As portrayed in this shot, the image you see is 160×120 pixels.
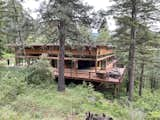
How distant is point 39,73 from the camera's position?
15.6 meters

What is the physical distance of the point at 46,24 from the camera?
14.3m

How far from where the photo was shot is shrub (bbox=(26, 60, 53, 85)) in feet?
50.5

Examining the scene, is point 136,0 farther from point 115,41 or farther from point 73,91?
point 73,91

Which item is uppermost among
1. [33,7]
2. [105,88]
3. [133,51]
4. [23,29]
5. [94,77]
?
[33,7]

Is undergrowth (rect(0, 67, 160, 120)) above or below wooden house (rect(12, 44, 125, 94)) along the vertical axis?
below

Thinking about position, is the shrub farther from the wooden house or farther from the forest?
the wooden house

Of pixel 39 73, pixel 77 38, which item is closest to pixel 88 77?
pixel 39 73

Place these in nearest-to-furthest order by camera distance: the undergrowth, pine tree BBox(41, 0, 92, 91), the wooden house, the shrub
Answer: the undergrowth, pine tree BBox(41, 0, 92, 91), the shrub, the wooden house

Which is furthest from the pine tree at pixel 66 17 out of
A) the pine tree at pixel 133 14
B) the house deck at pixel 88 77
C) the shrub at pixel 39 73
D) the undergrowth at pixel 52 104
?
the house deck at pixel 88 77

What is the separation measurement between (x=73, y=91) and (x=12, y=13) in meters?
7.92

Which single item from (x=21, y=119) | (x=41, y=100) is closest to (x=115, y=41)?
(x=41, y=100)

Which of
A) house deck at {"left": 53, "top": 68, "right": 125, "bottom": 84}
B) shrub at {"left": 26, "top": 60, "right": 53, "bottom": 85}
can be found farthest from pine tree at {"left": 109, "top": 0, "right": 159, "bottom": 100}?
shrub at {"left": 26, "top": 60, "right": 53, "bottom": 85}

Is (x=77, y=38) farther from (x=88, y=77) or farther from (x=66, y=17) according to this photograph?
(x=88, y=77)

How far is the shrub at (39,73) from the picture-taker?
1538cm
